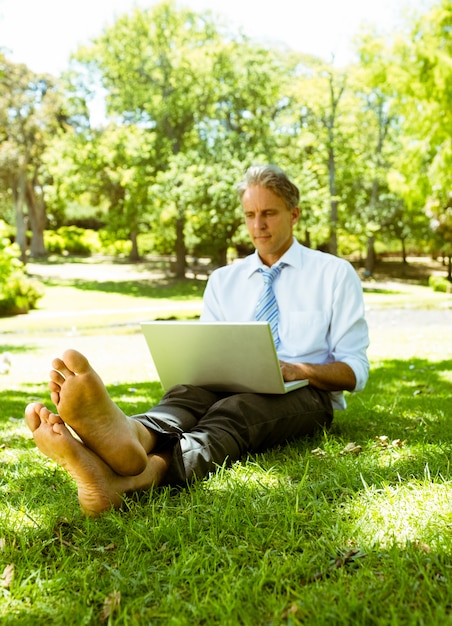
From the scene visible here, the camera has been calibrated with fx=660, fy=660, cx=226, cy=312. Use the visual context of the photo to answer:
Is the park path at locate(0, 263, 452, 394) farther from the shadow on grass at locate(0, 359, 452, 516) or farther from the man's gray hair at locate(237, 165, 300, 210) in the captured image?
the man's gray hair at locate(237, 165, 300, 210)

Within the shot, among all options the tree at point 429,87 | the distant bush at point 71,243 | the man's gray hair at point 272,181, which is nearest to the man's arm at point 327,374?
the man's gray hair at point 272,181

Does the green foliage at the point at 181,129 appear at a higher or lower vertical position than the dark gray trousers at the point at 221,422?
higher

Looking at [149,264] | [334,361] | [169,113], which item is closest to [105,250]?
[149,264]

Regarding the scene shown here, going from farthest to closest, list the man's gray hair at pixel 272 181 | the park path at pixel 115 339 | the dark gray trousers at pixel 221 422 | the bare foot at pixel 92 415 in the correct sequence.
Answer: the park path at pixel 115 339, the man's gray hair at pixel 272 181, the dark gray trousers at pixel 221 422, the bare foot at pixel 92 415

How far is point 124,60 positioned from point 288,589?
81.3ft

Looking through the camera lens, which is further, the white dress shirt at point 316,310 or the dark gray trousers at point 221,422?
the white dress shirt at point 316,310

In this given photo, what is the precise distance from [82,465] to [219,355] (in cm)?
104

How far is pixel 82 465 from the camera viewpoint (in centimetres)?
223

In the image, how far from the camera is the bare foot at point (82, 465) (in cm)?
221

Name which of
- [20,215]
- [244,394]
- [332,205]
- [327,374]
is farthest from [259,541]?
[20,215]

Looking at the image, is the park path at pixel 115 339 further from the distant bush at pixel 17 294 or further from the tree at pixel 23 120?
the tree at pixel 23 120

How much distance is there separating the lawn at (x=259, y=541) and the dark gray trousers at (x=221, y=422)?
77 mm

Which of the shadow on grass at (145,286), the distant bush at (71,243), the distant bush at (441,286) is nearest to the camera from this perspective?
the shadow on grass at (145,286)

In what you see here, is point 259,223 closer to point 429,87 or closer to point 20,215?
point 429,87
